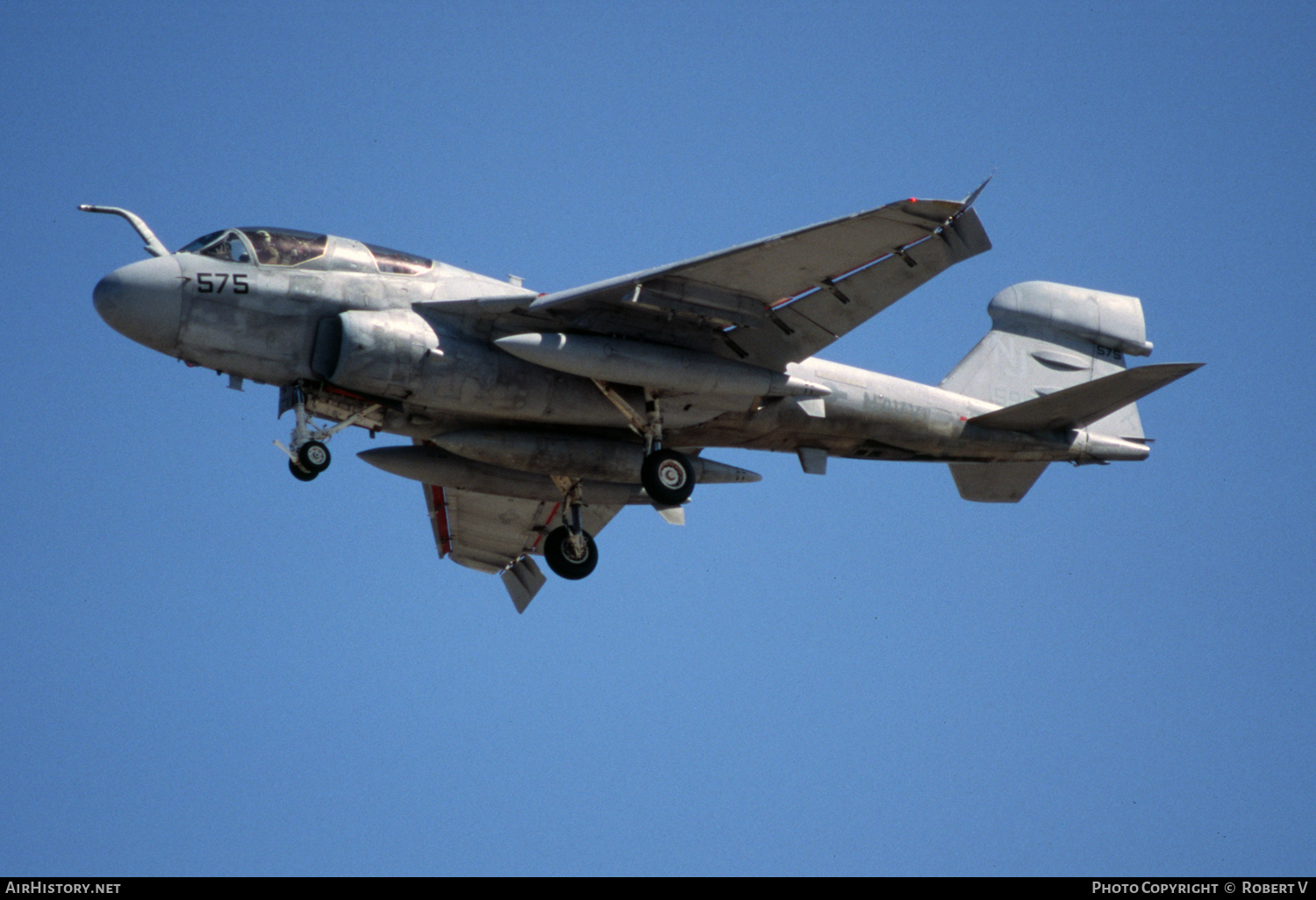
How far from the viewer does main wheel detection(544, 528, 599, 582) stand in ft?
60.2

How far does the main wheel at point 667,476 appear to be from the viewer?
55.1ft

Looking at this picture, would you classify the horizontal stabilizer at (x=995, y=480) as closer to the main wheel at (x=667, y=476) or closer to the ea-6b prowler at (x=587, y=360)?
A: the ea-6b prowler at (x=587, y=360)

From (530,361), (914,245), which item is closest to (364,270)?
(530,361)

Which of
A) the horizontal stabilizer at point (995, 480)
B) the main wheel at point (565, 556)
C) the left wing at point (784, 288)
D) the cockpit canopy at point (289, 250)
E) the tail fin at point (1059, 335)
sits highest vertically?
the tail fin at point (1059, 335)

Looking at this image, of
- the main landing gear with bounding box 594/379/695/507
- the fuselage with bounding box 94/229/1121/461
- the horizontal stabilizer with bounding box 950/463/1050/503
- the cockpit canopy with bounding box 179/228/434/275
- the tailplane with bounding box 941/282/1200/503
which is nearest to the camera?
the fuselage with bounding box 94/229/1121/461

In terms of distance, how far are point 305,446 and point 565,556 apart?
4426mm

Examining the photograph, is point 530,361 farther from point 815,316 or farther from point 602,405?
point 815,316

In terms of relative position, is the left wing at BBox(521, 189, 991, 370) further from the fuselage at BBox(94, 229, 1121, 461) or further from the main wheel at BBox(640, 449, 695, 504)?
the main wheel at BBox(640, 449, 695, 504)

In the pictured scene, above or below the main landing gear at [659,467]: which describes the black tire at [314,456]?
below

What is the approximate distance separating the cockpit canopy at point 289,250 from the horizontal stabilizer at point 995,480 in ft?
28.5

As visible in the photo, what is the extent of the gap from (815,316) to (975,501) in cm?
528

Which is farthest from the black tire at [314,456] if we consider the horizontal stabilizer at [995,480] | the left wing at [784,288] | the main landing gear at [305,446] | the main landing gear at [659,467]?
the horizontal stabilizer at [995,480]

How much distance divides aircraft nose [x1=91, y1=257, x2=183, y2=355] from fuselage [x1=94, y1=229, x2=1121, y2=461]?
0.05 ft

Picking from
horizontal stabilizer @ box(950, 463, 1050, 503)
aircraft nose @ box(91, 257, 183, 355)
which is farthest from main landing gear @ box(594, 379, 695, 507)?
aircraft nose @ box(91, 257, 183, 355)
